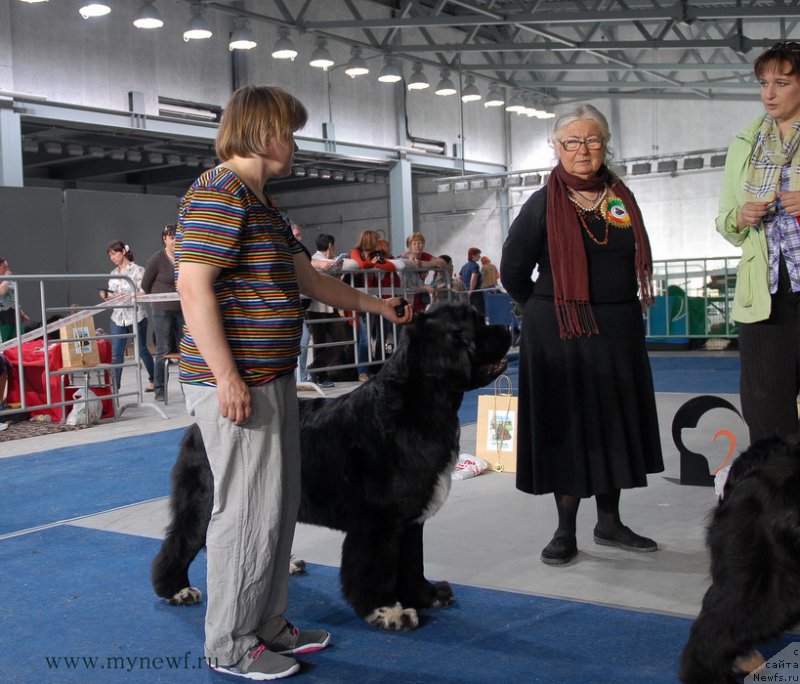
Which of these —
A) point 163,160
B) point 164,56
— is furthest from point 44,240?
point 163,160

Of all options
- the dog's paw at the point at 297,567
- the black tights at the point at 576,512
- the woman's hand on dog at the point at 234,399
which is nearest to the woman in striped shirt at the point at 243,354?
the woman's hand on dog at the point at 234,399

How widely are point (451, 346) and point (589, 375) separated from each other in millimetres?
769

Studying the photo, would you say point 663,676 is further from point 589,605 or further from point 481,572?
point 481,572

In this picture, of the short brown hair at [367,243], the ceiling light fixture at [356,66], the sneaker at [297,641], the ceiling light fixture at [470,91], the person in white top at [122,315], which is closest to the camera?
the sneaker at [297,641]

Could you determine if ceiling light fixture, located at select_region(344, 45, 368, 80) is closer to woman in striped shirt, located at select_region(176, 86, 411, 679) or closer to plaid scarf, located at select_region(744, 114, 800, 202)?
plaid scarf, located at select_region(744, 114, 800, 202)

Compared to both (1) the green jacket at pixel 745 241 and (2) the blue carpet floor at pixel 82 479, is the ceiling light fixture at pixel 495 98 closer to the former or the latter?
(2) the blue carpet floor at pixel 82 479

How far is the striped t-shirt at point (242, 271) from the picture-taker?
219 cm

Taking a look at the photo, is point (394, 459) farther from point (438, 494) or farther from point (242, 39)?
point (242, 39)

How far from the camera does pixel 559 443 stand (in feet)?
10.7

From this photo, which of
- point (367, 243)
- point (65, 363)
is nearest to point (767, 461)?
point (65, 363)

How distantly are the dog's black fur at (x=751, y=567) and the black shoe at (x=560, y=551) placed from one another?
1226mm

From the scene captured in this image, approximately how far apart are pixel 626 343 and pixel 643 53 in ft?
60.5

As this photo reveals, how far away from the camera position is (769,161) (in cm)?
278

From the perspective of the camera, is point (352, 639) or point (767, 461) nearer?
point (767, 461)
